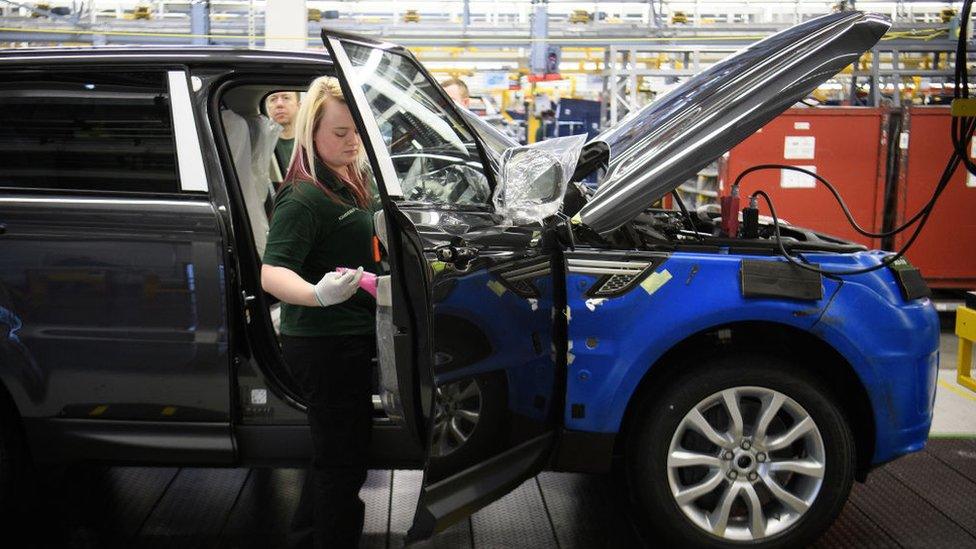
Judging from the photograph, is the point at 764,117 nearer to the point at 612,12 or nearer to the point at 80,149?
the point at 80,149

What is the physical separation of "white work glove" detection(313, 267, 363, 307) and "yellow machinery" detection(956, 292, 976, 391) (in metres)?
3.13

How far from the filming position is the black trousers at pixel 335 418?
257 cm

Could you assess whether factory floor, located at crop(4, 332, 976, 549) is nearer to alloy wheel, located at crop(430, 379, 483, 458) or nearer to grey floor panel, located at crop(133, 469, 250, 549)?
grey floor panel, located at crop(133, 469, 250, 549)

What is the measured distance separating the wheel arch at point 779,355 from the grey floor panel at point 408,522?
28.0 inches

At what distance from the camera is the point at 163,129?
2873mm

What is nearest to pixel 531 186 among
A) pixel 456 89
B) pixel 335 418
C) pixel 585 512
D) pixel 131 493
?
pixel 335 418

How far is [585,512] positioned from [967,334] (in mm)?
2123

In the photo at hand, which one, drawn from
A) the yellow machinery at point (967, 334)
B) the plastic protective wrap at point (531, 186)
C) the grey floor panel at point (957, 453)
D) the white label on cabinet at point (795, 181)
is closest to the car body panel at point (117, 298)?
the plastic protective wrap at point (531, 186)

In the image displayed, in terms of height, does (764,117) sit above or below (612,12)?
below

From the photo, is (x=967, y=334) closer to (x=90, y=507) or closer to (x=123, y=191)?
(x=123, y=191)

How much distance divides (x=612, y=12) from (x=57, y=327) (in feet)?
42.1

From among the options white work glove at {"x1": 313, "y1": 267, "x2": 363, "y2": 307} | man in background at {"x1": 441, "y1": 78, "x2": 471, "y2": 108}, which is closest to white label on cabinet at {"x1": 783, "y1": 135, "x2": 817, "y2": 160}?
man in background at {"x1": 441, "y1": 78, "x2": 471, "y2": 108}

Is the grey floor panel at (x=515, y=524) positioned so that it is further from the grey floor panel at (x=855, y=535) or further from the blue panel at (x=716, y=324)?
the grey floor panel at (x=855, y=535)

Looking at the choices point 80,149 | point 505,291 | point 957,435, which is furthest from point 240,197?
point 957,435
